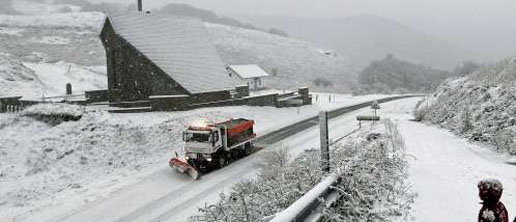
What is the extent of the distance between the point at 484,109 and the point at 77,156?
2029cm

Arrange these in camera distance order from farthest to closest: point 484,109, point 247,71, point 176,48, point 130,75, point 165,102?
1. point 247,71
2. point 176,48
3. point 130,75
4. point 165,102
5. point 484,109

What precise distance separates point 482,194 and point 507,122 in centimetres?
1642

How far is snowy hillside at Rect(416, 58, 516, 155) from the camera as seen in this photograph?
18.1m

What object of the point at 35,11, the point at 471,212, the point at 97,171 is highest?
the point at 35,11

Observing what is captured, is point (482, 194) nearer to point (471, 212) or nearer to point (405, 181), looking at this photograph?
point (471, 212)

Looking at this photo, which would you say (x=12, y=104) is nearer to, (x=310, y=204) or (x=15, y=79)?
(x=15, y=79)

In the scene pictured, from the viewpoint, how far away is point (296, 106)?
4819cm

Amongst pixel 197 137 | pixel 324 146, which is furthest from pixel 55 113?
pixel 324 146

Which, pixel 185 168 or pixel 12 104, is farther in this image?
pixel 12 104

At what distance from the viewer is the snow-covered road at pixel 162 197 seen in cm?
1591

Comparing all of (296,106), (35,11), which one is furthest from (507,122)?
(35,11)

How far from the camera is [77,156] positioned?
23.5 metres

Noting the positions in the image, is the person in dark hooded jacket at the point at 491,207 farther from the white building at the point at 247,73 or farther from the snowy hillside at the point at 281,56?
the snowy hillside at the point at 281,56

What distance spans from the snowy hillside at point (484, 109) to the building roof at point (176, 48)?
20337mm
